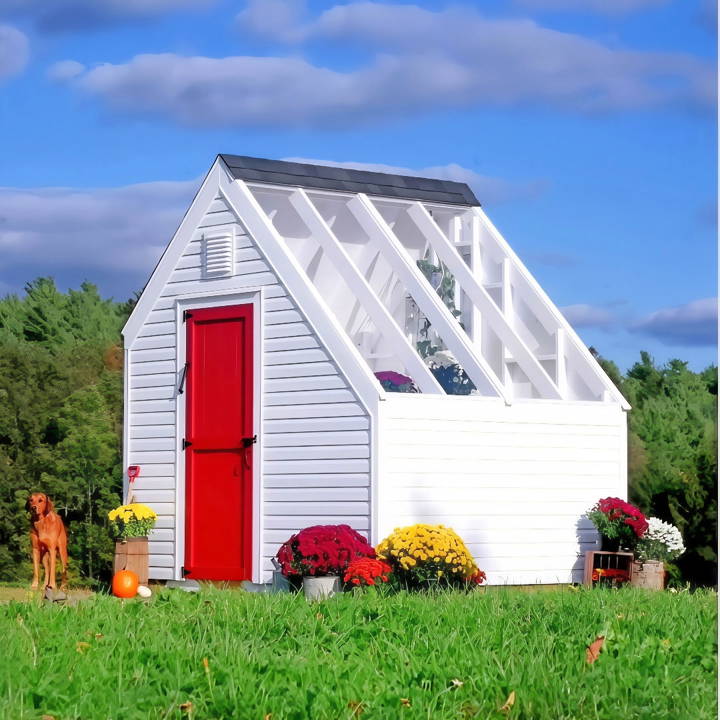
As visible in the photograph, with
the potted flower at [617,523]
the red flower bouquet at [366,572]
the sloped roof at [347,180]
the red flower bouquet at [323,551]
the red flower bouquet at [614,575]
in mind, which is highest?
the sloped roof at [347,180]

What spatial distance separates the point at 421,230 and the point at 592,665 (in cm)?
915

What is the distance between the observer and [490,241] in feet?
51.0

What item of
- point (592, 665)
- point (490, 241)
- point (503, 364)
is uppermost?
point (490, 241)

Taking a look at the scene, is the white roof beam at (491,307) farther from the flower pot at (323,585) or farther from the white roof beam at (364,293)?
the flower pot at (323,585)

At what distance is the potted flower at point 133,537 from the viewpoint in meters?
14.2

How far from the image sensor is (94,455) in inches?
753

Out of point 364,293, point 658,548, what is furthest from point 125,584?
point 658,548

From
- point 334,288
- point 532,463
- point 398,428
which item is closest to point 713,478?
point 532,463

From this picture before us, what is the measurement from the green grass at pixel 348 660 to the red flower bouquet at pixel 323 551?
252cm

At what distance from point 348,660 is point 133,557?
7.68m

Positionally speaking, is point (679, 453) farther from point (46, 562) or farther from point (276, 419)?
point (46, 562)

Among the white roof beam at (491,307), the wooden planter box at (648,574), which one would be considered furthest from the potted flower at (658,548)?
the white roof beam at (491,307)

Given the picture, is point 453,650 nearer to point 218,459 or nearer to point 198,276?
point 218,459

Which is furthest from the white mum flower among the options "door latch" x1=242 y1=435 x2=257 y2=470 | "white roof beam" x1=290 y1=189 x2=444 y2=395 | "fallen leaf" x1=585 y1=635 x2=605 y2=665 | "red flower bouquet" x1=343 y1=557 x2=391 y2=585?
"fallen leaf" x1=585 y1=635 x2=605 y2=665
